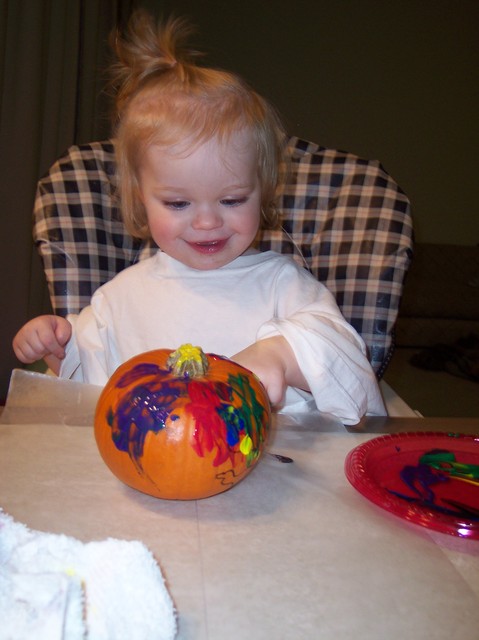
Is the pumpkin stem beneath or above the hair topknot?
beneath

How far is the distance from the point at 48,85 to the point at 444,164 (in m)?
3.48

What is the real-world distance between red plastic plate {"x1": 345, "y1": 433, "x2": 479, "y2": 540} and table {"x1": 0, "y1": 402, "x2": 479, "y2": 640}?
0.01m

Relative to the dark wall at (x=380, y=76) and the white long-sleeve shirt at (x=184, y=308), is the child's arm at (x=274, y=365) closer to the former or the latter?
the white long-sleeve shirt at (x=184, y=308)

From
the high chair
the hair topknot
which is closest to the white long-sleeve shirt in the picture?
the high chair

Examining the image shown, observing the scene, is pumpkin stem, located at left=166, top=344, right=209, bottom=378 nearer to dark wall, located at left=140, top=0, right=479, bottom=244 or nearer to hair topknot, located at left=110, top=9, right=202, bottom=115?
hair topknot, located at left=110, top=9, right=202, bottom=115

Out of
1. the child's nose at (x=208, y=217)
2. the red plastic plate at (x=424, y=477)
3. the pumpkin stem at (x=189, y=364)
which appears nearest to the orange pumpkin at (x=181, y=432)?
the pumpkin stem at (x=189, y=364)

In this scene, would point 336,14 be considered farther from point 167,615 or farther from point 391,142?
point 167,615

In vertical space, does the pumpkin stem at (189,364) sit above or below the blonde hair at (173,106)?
below

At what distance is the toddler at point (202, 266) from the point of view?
95 cm

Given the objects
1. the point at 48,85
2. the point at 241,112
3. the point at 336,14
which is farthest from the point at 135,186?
the point at 336,14

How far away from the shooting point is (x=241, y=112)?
1126 millimetres

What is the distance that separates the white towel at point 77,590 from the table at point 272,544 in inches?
1.7

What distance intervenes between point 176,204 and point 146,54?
0.33m

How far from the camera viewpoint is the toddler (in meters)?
0.95
